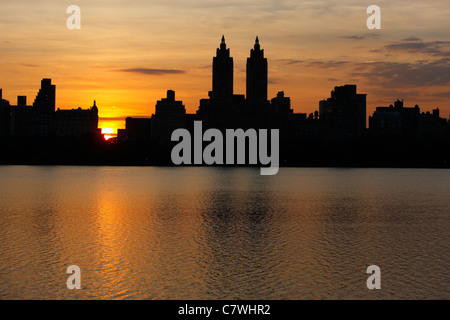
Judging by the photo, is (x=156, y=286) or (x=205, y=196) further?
(x=205, y=196)

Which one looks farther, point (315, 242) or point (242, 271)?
point (315, 242)

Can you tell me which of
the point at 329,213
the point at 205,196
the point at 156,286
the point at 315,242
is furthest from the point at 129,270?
the point at 205,196

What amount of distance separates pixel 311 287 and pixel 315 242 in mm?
13679

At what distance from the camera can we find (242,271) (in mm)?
33625

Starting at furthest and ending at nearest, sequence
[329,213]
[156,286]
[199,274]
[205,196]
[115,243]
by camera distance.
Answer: [205,196] → [329,213] → [115,243] → [199,274] → [156,286]

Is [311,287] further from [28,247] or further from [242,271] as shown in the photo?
[28,247]

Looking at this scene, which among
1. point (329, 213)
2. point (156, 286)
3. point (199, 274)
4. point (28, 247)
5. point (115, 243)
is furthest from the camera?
point (329, 213)

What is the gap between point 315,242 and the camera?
144ft

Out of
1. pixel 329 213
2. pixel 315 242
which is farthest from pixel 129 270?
pixel 329 213

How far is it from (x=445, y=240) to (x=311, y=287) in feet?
63.0

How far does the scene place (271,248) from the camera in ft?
135
